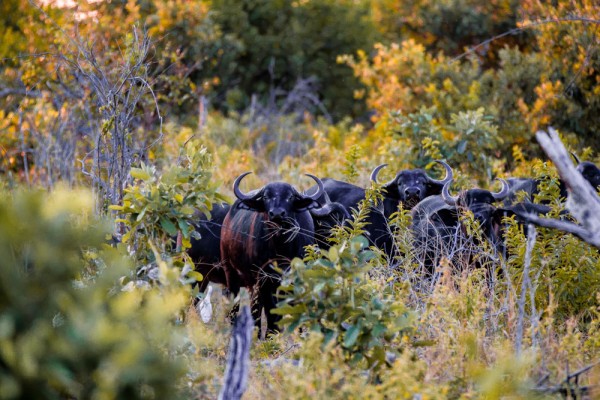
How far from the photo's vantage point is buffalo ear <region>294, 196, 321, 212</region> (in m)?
8.53

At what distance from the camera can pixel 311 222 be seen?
29.2ft

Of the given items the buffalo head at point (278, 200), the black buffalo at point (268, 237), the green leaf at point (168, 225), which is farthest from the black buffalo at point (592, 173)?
the green leaf at point (168, 225)

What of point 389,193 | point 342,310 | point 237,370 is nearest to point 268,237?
point 389,193

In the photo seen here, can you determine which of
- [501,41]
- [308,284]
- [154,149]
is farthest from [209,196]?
[501,41]

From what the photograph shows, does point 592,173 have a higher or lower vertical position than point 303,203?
lower

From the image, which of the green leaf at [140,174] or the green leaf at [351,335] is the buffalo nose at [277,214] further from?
the green leaf at [351,335]

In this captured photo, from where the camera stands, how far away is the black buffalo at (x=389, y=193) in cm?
956

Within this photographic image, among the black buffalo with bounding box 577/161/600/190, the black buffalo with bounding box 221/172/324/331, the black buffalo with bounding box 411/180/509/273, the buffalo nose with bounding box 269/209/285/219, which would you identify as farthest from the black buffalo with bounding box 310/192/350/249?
the black buffalo with bounding box 577/161/600/190

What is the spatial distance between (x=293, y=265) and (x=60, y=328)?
1.59 m

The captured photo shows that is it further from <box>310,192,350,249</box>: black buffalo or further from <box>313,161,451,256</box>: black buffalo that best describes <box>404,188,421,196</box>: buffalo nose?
<box>310,192,350,249</box>: black buffalo

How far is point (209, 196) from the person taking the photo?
6090 millimetres

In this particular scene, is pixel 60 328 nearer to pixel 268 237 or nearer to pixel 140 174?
pixel 140 174

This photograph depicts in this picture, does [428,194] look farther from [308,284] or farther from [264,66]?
[264,66]

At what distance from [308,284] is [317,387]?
0.72 metres
